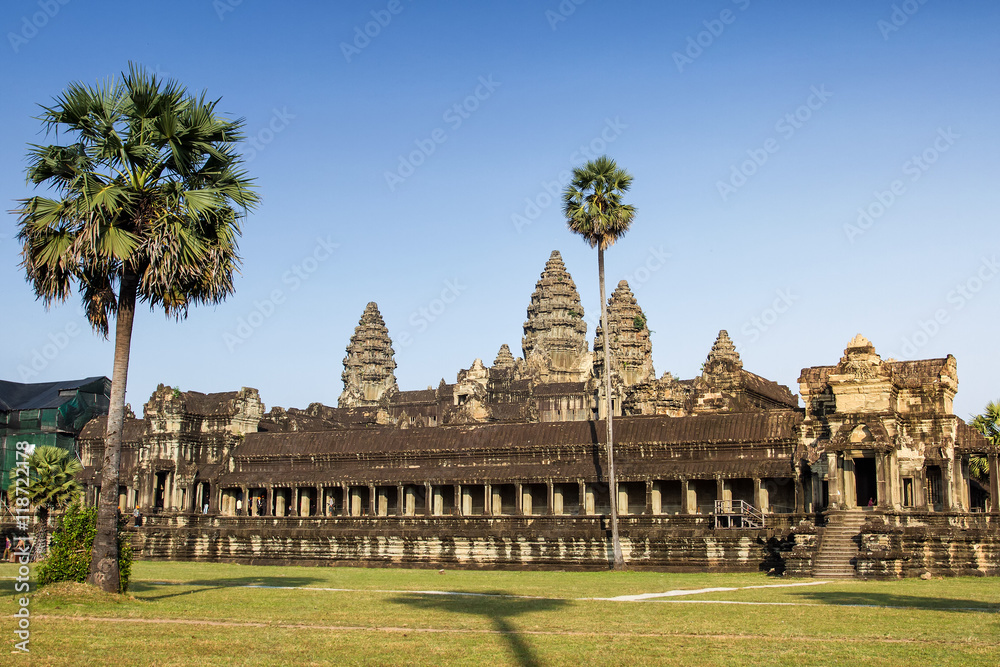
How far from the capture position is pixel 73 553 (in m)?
24.5

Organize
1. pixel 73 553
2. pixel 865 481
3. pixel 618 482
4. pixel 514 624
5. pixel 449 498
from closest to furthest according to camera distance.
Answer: pixel 514 624
pixel 73 553
pixel 865 481
pixel 618 482
pixel 449 498

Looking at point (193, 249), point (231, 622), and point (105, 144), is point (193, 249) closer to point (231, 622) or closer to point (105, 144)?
point (105, 144)

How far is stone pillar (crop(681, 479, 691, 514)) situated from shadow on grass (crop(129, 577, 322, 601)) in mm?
18361

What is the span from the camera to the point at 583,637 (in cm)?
1830

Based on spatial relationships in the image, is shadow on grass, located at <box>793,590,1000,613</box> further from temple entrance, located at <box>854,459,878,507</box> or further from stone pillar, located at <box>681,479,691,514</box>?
stone pillar, located at <box>681,479,691,514</box>

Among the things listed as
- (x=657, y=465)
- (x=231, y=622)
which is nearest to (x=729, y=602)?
(x=231, y=622)

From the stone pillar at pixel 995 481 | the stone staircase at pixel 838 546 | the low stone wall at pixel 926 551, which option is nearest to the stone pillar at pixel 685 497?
the stone staircase at pixel 838 546

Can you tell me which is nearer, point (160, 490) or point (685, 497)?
point (685, 497)

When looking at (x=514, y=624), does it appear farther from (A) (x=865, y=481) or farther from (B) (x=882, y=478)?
(A) (x=865, y=481)

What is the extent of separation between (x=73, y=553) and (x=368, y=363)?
11187cm

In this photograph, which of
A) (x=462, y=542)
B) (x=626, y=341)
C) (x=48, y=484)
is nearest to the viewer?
(x=462, y=542)

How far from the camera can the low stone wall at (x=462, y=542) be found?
41938mm

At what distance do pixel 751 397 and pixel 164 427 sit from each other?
33343 mm

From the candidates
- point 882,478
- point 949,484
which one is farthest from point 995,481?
point 882,478
